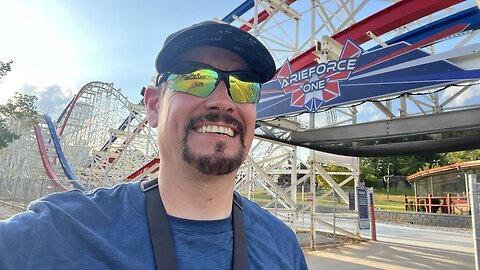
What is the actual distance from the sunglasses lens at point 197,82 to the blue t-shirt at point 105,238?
381 millimetres

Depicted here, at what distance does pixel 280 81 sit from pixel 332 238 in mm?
5823

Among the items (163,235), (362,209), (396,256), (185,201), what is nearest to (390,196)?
(362,209)

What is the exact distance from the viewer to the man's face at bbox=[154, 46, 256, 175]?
1138 mm

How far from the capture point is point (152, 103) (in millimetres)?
1388

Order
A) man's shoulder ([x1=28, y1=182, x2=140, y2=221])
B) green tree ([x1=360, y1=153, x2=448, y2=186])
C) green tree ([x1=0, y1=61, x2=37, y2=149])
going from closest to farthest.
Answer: man's shoulder ([x1=28, y1=182, x2=140, y2=221]) → green tree ([x1=0, y1=61, x2=37, y2=149]) → green tree ([x1=360, y1=153, x2=448, y2=186])

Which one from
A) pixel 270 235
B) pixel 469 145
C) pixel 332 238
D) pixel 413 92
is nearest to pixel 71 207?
pixel 270 235

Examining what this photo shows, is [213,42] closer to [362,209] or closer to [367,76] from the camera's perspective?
[367,76]

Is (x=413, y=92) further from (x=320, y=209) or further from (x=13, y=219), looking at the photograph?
(x=320, y=209)

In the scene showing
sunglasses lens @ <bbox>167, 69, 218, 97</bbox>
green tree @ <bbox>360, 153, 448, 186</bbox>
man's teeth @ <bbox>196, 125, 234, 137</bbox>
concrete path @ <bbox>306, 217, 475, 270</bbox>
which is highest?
green tree @ <bbox>360, 153, 448, 186</bbox>

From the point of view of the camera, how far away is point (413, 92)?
15.2 feet

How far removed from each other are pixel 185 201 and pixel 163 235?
6.7 inches

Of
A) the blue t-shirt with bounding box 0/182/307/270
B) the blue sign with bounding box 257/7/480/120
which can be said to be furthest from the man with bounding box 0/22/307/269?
the blue sign with bounding box 257/7/480/120

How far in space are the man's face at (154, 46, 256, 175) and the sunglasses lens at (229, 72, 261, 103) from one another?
0.08ft

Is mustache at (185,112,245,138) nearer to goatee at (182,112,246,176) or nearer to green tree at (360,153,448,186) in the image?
goatee at (182,112,246,176)
